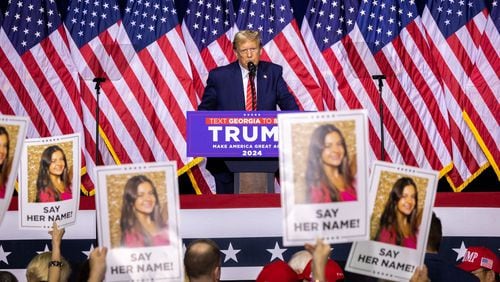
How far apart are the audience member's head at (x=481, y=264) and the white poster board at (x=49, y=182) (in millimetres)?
1999

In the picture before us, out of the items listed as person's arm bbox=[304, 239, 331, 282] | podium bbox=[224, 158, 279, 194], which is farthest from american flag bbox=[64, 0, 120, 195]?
person's arm bbox=[304, 239, 331, 282]

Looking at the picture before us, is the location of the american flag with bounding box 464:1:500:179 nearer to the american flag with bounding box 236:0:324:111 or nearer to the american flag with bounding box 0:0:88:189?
the american flag with bounding box 236:0:324:111

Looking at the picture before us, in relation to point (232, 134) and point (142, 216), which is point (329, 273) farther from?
point (232, 134)

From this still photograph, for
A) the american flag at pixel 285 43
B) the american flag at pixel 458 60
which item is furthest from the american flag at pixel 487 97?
the american flag at pixel 285 43

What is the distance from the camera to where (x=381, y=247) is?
3.57m

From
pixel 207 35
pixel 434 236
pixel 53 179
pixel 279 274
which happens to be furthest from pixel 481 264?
pixel 207 35

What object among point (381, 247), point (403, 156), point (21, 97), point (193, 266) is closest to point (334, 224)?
point (381, 247)

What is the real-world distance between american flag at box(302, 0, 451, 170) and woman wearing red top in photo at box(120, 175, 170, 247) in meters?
5.98

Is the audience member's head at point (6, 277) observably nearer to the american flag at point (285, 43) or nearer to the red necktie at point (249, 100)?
the red necktie at point (249, 100)

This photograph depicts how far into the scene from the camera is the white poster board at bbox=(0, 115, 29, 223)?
11.6 feet

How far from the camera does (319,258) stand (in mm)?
3104

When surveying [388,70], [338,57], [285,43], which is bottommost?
[388,70]

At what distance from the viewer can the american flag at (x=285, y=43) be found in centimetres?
934

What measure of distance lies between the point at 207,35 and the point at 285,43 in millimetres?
812
